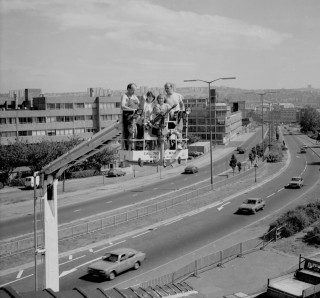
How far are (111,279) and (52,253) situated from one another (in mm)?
8833

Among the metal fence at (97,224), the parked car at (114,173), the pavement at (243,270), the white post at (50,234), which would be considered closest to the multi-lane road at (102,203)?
the parked car at (114,173)

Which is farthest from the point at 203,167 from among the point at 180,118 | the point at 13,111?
the point at 180,118

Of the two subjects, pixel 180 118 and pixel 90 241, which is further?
pixel 90 241

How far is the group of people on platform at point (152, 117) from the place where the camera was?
1327 centimetres

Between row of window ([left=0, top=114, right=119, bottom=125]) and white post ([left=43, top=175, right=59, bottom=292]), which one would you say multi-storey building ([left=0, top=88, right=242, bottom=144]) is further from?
white post ([left=43, top=175, right=59, bottom=292])

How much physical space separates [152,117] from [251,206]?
24.7 meters

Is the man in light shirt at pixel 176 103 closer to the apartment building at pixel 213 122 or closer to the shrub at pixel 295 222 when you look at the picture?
the shrub at pixel 295 222

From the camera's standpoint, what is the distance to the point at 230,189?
47938 mm

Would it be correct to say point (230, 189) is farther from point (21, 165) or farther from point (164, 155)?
point (164, 155)

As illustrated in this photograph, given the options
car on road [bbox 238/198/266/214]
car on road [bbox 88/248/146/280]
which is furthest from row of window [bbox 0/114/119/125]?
car on road [bbox 88/248/146/280]

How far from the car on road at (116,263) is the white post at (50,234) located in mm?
8040

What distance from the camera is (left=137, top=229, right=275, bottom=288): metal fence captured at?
1961 centimetres

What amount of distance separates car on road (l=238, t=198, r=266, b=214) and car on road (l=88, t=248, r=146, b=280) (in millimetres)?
14790

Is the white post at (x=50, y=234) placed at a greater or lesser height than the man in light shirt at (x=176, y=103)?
lesser
